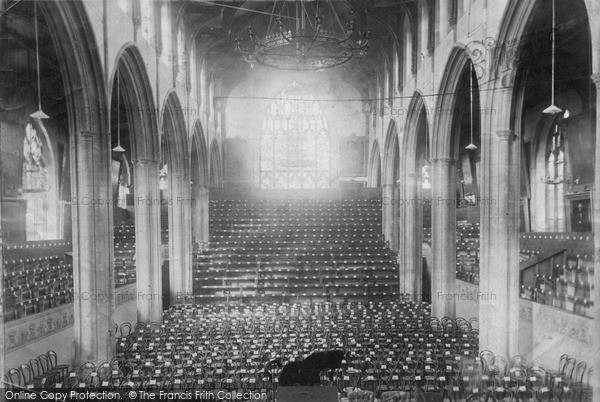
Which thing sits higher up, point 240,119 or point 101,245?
point 240,119

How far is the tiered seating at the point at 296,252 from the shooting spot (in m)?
23.2

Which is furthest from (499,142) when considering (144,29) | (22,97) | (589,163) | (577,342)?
(22,97)

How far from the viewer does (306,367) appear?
8312mm

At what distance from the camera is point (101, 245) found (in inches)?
499

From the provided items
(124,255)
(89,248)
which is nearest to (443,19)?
(89,248)

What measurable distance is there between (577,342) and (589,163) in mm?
10749

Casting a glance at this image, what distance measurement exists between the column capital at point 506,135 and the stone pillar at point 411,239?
9154mm

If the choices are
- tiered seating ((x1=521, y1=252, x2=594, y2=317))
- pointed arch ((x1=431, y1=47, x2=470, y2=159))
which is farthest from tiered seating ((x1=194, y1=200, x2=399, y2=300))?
tiered seating ((x1=521, y1=252, x2=594, y2=317))

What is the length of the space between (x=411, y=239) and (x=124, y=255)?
13944mm

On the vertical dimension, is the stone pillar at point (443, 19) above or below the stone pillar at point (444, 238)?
above

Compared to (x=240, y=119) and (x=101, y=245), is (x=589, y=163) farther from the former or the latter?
(x=240, y=119)

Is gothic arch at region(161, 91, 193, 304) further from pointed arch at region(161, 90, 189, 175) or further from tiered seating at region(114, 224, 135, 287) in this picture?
tiered seating at region(114, 224, 135, 287)

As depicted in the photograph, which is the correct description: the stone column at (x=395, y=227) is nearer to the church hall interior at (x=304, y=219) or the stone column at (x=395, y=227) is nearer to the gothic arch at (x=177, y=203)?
the church hall interior at (x=304, y=219)

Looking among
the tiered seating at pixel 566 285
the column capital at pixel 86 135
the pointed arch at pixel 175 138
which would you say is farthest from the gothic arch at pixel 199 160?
the tiered seating at pixel 566 285
